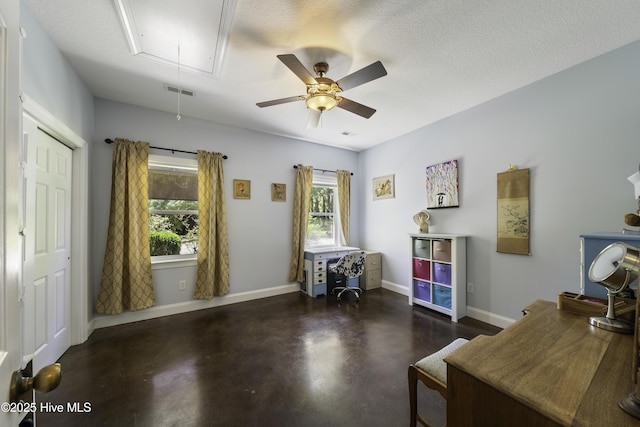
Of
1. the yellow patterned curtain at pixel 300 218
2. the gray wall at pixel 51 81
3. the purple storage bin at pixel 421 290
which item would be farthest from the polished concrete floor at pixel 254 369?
the gray wall at pixel 51 81

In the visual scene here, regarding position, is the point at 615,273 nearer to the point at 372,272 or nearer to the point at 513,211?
the point at 513,211

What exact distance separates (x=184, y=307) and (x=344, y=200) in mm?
3203

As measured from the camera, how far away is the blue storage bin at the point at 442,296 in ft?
10.6

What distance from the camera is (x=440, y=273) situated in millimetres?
3334

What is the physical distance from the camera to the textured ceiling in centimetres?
172

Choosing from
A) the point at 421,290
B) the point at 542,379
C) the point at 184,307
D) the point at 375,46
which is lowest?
the point at 184,307

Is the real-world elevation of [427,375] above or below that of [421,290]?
above

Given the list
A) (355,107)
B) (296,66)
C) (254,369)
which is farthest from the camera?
(355,107)

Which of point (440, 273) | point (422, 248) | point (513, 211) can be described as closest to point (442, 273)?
point (440, 273)

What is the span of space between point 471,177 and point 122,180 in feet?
14.5

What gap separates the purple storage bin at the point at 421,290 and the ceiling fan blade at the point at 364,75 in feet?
9.34

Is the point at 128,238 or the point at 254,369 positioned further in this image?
the point at 128,238

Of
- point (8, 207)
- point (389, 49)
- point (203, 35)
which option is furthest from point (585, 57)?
point (8, 207)

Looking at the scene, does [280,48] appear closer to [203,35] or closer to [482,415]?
[203,35]
